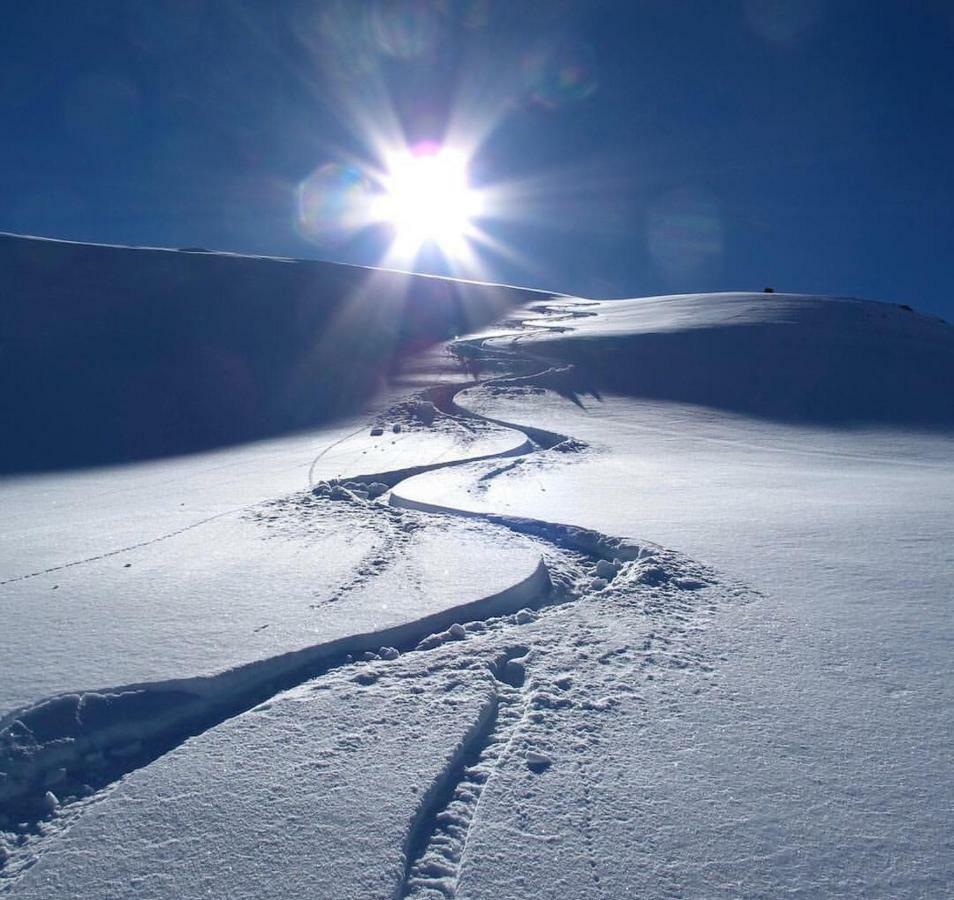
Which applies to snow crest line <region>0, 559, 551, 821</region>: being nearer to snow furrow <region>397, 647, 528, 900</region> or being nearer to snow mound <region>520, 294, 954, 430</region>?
Result: snow furrow <region>397, 647, 528, 900</region>

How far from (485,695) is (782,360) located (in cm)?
1148

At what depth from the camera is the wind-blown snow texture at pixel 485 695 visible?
64.2 inches

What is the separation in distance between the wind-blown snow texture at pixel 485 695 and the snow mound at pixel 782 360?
5.42 meters

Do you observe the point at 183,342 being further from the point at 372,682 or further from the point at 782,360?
the point at 372,682

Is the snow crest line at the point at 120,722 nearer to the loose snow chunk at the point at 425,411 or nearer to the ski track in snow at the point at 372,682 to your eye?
the ski track in snow at the point at 372,682

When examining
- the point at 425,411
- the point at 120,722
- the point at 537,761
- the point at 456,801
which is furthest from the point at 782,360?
the point at 120,722

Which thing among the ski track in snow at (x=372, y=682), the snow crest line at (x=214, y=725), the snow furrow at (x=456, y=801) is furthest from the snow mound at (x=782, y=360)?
the snow furrow at (x=456, y=801)

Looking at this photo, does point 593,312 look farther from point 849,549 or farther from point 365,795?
point 365,795

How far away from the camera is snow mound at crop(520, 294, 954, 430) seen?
33.8 feet

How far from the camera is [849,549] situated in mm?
3588

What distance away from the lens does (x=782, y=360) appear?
12.3 meters

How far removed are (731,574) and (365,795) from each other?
6.78ft

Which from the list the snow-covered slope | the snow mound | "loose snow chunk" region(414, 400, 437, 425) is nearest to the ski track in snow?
"loose snow chunk" region(414, 400, 437, 425)

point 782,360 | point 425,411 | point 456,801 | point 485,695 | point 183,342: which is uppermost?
point 183,342
